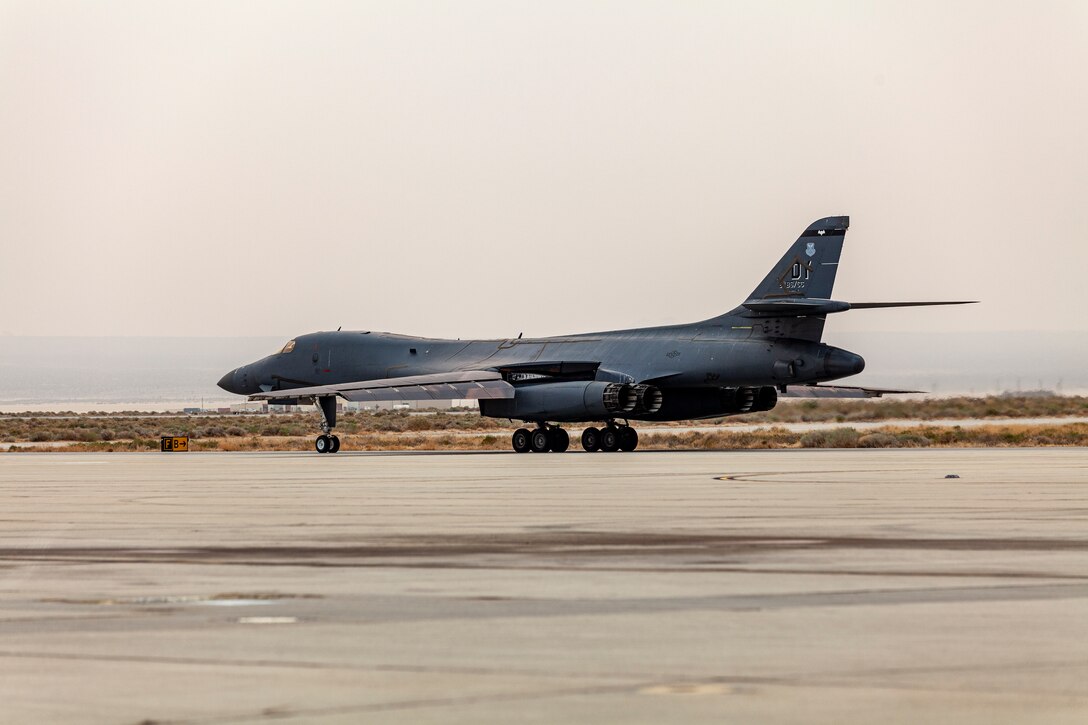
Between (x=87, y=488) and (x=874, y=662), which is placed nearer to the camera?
(x=874, y=662)

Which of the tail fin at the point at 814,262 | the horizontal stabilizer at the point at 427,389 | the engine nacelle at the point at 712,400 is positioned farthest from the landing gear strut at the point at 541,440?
the tail fin at the point at 814,262

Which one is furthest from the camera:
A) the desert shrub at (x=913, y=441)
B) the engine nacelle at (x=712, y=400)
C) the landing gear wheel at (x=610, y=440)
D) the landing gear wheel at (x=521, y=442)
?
the desert shrub at (x=913, y=441)

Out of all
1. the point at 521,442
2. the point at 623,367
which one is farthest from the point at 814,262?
the point at 521,442

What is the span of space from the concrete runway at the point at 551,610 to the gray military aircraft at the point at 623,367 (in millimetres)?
19719

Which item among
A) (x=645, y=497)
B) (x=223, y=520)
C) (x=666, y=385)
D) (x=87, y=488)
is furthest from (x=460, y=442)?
(x=223, y=520)

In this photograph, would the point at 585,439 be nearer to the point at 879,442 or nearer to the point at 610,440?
the point at 610,440

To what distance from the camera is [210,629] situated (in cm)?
908

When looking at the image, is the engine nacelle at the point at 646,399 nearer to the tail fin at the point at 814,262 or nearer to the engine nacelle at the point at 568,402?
the engine nacelle at the point at 568,402

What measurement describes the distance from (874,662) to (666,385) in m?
35.5

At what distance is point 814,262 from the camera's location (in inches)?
1608

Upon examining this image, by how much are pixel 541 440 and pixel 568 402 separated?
249 cm

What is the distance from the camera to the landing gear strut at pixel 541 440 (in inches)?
1753

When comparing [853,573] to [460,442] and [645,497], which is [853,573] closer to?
[645,497]

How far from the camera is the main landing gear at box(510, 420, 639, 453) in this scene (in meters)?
44.1
